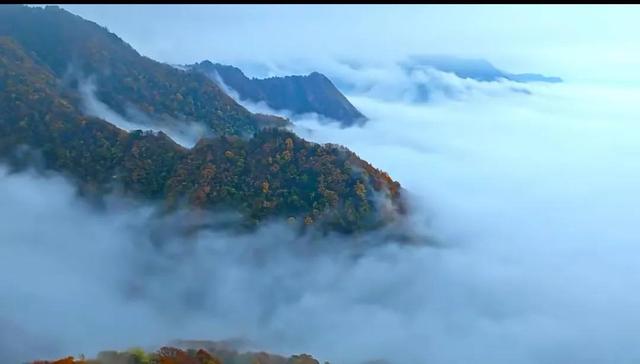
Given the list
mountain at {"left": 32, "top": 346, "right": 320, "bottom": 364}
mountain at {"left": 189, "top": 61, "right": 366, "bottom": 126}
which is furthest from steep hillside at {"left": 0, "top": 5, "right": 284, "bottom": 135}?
mountain at {"left": 32, "top": 346, "right": 320, "bottom": 364}

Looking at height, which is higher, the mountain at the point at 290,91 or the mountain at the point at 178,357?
the mountain at the point at 290,91

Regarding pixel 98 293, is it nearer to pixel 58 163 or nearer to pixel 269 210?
pixel 58 163

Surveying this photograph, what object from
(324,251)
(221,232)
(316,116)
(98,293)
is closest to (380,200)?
(324,251)

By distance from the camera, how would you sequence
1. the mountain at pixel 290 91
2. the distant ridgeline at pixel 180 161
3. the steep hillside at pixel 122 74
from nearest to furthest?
the distant ridgeline at pixel 180 161, the steep hillside at pixel 122 74, the mountain at pixel 290 91

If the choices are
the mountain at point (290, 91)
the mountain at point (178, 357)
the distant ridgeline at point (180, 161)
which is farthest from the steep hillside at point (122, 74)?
the mountain at point (178, 357)

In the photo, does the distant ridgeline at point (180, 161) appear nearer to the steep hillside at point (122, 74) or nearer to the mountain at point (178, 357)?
the steep hillside at point (122, 74)

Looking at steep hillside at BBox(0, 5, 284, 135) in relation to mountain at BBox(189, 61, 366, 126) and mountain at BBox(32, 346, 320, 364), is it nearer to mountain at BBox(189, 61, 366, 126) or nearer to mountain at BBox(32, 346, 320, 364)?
mountain at BBox(189, 61, 366, 126)
